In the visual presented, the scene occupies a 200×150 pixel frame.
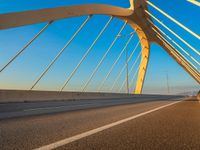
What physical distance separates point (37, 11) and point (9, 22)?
2.85 m

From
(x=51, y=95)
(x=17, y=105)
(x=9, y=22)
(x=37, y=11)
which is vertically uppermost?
(x=37, y=11)

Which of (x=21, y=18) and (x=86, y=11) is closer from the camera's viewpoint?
(x=21, y=18)

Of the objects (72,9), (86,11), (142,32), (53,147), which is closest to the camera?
(53,147)

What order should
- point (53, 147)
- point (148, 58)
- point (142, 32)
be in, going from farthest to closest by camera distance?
point (148, 58), point (142, 32), point (53, 147)

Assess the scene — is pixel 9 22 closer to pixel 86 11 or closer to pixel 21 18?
pixel 21 18

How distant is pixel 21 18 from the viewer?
18.5 metres

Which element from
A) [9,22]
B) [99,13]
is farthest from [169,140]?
[99,13]

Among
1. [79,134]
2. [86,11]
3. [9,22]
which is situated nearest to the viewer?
[79,134]

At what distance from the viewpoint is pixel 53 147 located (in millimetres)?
4031

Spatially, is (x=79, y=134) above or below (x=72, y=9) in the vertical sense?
below

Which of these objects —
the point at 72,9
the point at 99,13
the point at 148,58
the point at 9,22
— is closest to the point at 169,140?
the point at 9,22

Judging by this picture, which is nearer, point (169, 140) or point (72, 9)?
point (169, 140)

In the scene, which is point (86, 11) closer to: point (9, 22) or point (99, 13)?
point (99, 13)

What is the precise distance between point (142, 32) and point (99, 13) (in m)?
15.4
